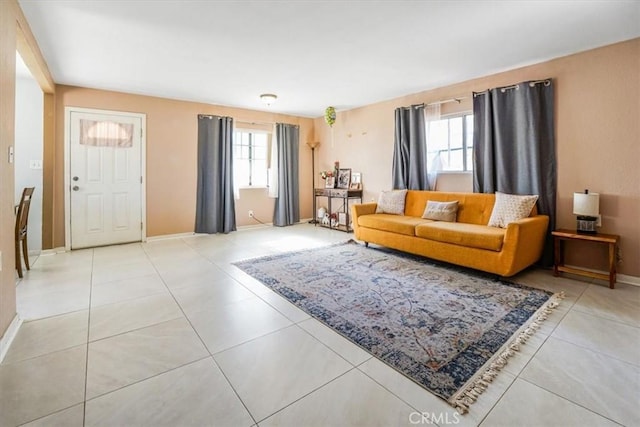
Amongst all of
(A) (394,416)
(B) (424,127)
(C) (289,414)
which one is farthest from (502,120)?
(C) (289,414)

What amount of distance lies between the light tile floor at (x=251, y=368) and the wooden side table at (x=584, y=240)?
0.19 metres

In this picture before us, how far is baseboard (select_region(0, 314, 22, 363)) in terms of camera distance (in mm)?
1791

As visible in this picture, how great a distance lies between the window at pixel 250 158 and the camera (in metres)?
5.94

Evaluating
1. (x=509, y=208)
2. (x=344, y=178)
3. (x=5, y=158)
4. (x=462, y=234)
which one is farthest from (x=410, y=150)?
(x=5, y=158)

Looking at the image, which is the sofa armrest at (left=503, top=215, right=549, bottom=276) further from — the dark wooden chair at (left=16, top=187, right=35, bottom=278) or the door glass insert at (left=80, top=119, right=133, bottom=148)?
the door glass insert at (left=80, top=119, right=133, bottom=148)

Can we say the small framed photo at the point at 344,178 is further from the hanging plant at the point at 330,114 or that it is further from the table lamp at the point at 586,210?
the table lamp at the point at 586,210

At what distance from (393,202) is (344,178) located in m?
1.67

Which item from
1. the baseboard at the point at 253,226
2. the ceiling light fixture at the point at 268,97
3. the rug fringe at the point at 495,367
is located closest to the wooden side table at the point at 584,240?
the rug fringe at the point at 495,367

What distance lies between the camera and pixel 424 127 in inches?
181

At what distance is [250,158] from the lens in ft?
20.1

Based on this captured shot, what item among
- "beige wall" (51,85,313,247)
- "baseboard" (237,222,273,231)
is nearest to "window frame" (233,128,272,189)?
"beige wall" (51,85,313,247)

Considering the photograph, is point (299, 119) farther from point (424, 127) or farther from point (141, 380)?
point (141, 380)

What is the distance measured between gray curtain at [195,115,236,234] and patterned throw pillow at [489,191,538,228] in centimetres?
418

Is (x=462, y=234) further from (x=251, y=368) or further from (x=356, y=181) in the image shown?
(x=356, y=181)
